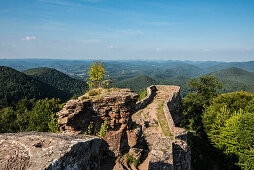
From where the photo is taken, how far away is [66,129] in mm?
9266

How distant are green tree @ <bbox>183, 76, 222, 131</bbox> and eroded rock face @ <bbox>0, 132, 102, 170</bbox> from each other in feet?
105

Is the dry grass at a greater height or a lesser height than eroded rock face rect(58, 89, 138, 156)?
lesser

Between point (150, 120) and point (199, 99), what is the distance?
20896 mm

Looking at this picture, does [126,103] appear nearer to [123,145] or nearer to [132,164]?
[123,145]

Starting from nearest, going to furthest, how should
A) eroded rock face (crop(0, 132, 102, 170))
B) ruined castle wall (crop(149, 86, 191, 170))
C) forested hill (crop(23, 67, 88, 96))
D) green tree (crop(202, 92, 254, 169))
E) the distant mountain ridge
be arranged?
eroded rock face (crop(0, 132, 102, 170)) → ruined castle wall (crop(149, 86, 191, 170)) → green tree (crop(202, 92, 254, 169)) → the distant mountain ridge → forested hill (crop(23, 67, 88, 96))

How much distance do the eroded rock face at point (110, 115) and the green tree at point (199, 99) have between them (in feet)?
82.0

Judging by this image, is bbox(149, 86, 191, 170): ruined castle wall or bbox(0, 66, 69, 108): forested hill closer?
bbox(149, 86, 191, 170): ruined castle wall

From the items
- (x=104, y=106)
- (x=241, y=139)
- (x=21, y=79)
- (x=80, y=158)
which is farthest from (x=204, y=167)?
(x=21, y=79)

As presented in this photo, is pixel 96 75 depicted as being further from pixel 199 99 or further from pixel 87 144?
pixel 199 99

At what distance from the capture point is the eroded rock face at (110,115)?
9.48 metres

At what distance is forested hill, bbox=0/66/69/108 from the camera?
82419 millimetres

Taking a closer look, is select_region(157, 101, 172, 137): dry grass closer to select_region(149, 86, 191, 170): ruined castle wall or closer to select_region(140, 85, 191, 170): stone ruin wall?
select_region(149, 86, 191, 170): ruined castle wall

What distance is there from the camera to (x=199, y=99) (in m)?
35.0

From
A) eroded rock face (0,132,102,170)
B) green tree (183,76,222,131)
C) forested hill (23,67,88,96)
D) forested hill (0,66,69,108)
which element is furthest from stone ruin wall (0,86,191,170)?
forested hill (23,67,88,96)
